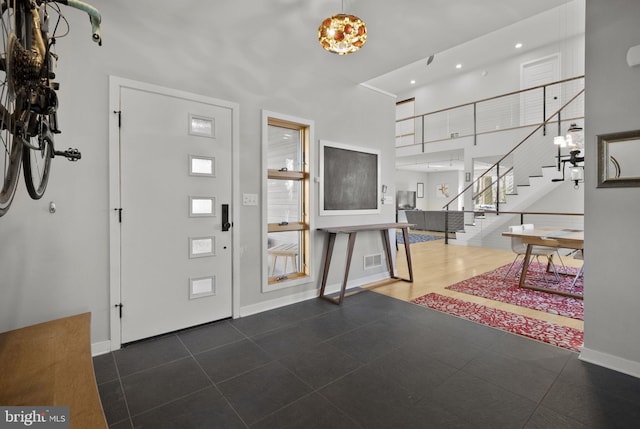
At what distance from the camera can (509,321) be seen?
304 centimetres

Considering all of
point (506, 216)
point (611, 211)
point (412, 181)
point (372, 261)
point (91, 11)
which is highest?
point (412, 181)

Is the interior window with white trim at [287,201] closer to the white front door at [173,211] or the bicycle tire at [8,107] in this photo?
the white front door at [173,211]

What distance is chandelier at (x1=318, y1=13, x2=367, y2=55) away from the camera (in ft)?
7.37

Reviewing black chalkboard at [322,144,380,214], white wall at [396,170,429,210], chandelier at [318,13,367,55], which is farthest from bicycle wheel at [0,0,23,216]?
white wall at [396,170,429,210]

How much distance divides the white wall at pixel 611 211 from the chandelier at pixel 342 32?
5.55 feet

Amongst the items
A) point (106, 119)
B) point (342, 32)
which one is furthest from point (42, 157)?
point (342, 32)

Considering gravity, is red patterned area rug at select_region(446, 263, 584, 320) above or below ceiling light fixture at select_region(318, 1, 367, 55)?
below

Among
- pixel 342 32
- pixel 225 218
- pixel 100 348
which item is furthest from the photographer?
pixel 225 218

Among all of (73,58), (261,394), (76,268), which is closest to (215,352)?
(261,394)

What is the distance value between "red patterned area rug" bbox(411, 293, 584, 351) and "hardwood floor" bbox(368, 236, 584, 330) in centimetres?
15

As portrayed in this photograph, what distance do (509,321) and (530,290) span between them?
55.5 inches

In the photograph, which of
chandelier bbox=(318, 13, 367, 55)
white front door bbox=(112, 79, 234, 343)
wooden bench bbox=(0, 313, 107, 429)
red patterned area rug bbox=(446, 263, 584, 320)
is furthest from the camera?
red patterned area rug bbox=(446, 263, 584, 320)

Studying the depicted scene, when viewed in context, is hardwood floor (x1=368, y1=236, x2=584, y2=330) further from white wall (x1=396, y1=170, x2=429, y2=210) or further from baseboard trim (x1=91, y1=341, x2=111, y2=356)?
white wall (x1=396, y1=170, x2=429, y2=210)

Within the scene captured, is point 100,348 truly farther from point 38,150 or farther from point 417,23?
point 417,23
